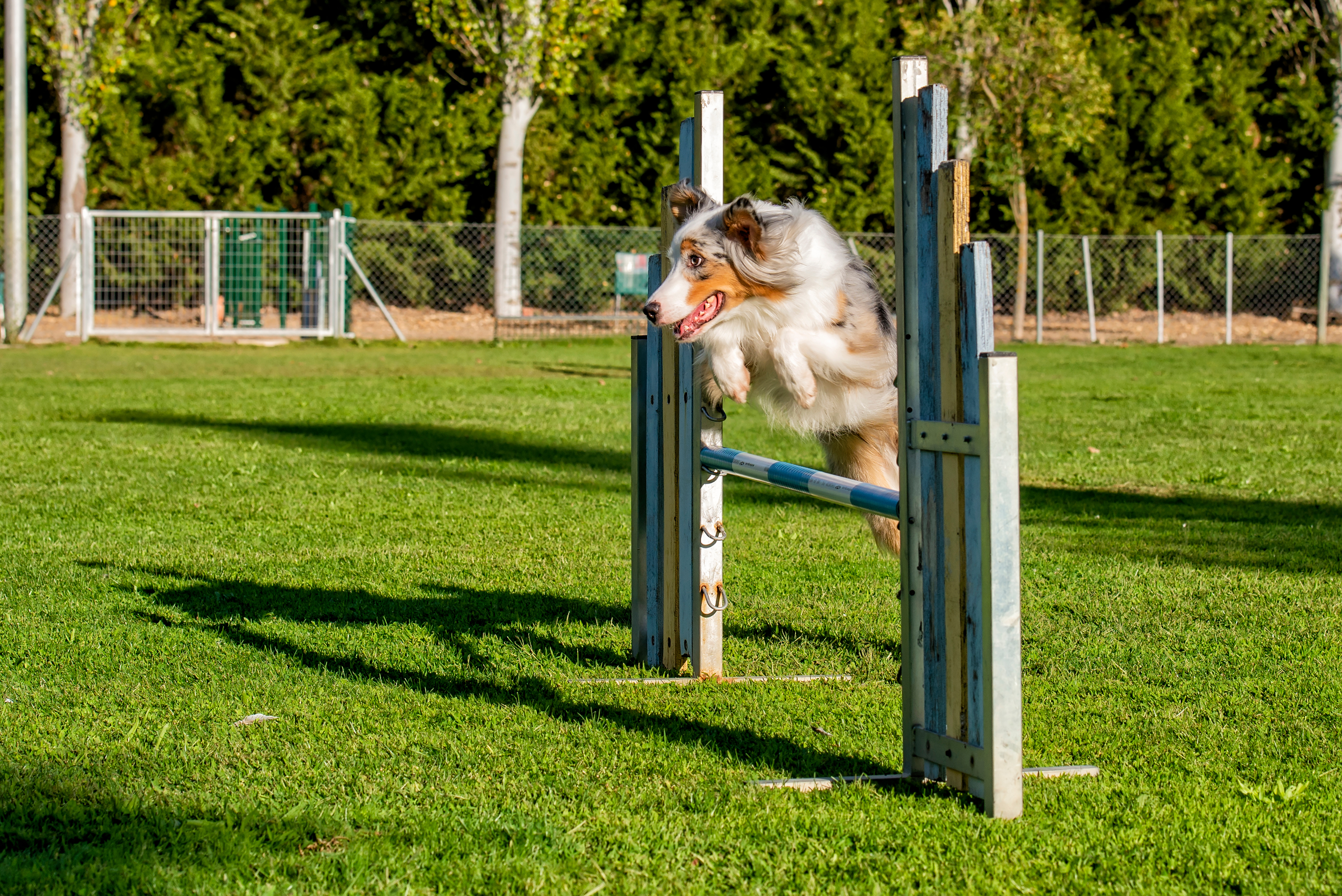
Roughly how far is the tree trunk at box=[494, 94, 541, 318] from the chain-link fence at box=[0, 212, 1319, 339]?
0.39m

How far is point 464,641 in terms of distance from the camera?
505 centimetres

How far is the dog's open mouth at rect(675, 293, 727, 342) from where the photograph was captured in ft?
14.0

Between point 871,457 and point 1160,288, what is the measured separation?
18.9m

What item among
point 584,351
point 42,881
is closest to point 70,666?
point 42,881

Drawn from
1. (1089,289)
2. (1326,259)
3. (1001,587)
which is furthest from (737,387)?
(1326,259)

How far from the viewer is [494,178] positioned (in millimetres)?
24594

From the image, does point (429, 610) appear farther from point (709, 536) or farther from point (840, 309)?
point (840, 309)

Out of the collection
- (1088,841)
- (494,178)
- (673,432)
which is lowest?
(1088,841)

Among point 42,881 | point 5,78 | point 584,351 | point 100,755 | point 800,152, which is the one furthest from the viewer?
point 800,152

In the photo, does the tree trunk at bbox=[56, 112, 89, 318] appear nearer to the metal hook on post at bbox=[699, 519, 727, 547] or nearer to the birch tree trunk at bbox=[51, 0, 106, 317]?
the birch tree trunk at bbox=[51, 0, 106, 317]

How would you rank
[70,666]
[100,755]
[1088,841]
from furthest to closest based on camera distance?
[70,666], [100,755], [1088,841]

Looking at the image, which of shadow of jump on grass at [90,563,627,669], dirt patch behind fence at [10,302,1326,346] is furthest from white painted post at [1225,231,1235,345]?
shadow of jump on grass at [90,563,627,669]

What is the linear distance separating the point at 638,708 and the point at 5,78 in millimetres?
17586

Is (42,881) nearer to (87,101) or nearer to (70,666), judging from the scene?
(70,666)
